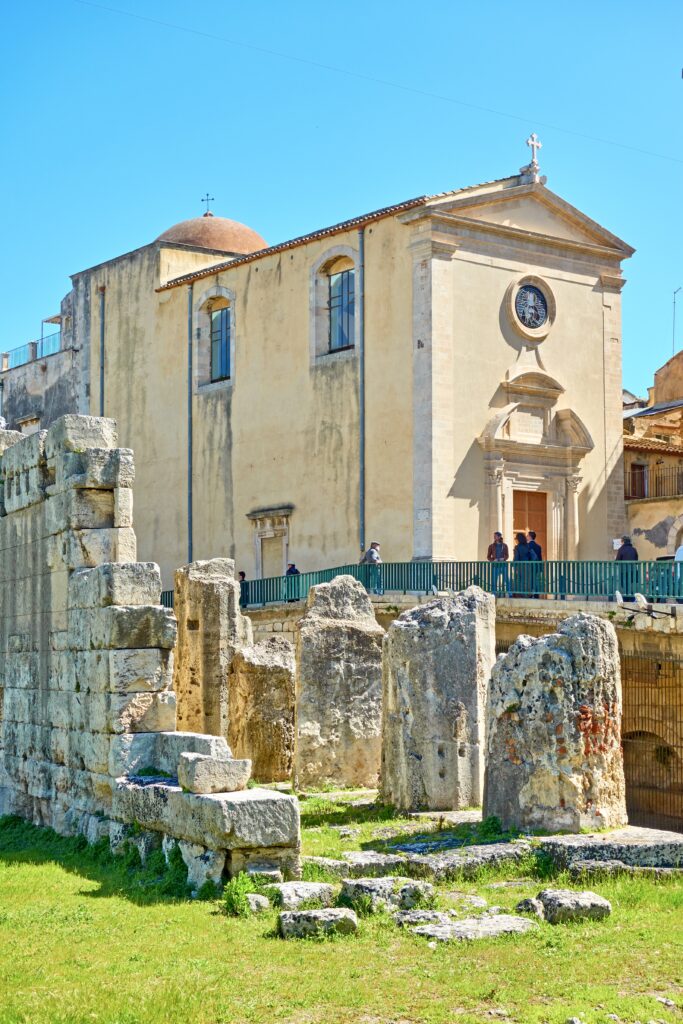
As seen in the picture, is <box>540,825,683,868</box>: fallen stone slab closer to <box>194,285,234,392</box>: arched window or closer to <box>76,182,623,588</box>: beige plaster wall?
<box>76,182,623,588</box>: beige plaster wall

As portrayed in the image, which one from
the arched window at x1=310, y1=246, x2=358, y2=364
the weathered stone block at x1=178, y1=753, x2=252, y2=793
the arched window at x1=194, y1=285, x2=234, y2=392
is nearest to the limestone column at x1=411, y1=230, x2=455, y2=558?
the arched window at x1=310, y1=246, x2=358, y2=364

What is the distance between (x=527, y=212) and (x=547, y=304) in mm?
1997

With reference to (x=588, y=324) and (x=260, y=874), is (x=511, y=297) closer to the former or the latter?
A: (x=588, y=324)

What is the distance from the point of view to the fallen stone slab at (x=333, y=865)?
30.5 feet

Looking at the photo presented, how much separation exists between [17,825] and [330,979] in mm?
6697

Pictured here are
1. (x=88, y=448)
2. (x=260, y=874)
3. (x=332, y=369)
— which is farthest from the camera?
A: (x=332, y=369)

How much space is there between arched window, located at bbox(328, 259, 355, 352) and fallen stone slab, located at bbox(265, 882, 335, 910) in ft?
72.4

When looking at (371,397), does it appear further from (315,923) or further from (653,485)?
(315,923)

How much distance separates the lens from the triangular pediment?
28.5 meters

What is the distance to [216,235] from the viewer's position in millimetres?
39031

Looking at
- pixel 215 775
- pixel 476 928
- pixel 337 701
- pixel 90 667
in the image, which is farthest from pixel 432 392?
pixel 476 928

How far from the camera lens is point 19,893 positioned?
947 centimetres

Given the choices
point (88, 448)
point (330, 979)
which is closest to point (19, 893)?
point (330, 979)

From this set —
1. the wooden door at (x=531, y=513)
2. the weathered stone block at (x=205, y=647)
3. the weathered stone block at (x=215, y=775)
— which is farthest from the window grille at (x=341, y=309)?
the weathered stone block at (x=215, y=775)
